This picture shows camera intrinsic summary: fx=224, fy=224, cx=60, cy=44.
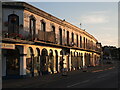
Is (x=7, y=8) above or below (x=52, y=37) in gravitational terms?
above

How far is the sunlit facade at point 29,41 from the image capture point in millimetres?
22469

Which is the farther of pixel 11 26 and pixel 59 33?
pixel 59 33

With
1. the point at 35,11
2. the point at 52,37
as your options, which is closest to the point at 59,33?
the point at 52,37

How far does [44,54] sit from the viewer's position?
28.1 m

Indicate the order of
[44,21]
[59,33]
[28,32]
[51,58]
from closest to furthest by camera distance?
[28,32] → [44,21] → [51,58] → [59,33]

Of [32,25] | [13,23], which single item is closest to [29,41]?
[13,23]

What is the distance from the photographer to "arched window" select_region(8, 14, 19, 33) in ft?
75.4

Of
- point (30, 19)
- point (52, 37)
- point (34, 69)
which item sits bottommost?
point (34, 69)

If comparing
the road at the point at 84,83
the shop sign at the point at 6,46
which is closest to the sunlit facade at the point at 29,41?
the shop sign at the point at 6,46

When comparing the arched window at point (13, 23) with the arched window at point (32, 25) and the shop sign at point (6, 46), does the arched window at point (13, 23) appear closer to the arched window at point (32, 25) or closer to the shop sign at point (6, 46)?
the arched window at point (32, 25)

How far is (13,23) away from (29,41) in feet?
8.33

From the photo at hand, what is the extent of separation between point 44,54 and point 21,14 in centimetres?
680

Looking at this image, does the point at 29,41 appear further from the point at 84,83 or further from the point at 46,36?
the point at 84,83

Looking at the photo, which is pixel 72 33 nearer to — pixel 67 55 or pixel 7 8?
pixel 67 55
